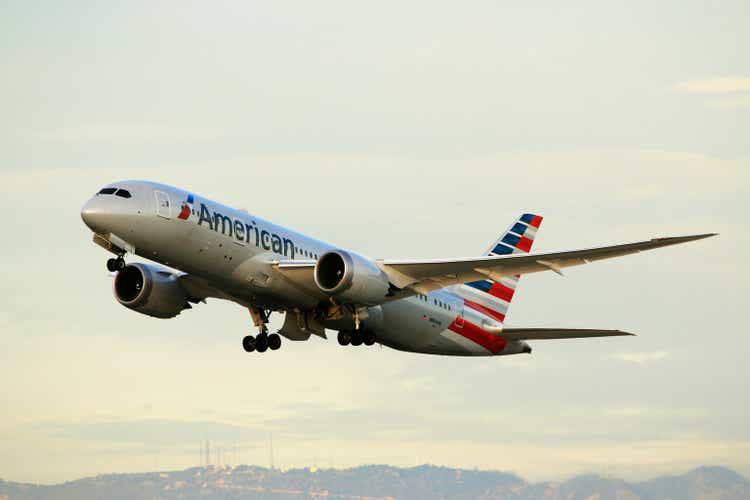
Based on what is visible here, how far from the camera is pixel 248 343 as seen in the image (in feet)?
179

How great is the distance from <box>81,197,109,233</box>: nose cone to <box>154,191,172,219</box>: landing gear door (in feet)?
5.57

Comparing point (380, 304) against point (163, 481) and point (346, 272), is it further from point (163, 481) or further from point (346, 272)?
point (163, 481)

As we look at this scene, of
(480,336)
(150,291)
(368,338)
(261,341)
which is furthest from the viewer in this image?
(480,336)

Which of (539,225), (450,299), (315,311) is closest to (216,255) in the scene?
(315,311)

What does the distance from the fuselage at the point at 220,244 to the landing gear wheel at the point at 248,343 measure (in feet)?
7.24

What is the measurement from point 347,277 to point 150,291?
9.42m

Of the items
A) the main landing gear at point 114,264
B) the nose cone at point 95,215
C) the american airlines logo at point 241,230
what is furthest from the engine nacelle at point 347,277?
the nose cone at point 95,215

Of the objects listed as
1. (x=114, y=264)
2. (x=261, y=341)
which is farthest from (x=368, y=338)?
(x=114, y=264)

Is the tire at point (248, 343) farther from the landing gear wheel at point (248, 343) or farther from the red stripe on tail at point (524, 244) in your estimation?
the red stripe on tail at point (524, 244)

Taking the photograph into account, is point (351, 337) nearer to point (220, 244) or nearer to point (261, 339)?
point (261, 339)

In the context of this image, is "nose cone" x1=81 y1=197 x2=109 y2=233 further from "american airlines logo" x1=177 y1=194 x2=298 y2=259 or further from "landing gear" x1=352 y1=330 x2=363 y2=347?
"landing gear" x1=352 y1=330 x2=363 y2=347

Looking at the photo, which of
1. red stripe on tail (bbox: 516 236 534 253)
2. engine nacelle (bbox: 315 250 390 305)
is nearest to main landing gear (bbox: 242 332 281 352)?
engine nacelle (bbox: 315 250 390 305)

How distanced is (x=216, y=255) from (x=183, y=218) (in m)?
1.83

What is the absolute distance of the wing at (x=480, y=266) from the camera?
47.0 metres
